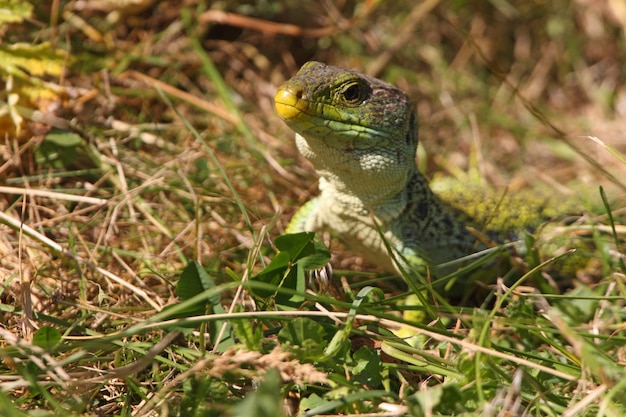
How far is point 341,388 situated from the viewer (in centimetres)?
222

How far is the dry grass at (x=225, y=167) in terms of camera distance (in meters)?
2.31

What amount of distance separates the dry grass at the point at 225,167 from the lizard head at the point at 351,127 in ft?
1.32

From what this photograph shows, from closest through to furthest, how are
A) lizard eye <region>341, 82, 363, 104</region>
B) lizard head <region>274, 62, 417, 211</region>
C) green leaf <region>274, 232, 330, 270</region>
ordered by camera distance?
green leaf <region>274, 232, 330, 270</region>, lizard head <region>274, 62, 417, 211</region>, lizard eye <region>341, 82, 363, 104</region>

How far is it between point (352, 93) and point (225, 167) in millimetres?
1264

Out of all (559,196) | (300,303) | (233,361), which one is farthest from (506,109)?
(233,361)

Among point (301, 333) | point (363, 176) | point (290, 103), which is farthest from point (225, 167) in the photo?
point (301, 333)

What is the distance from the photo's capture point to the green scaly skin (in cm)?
285

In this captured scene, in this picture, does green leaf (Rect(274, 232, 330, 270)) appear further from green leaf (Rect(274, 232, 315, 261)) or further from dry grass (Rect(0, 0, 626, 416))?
dry grass (Rect(0, 0, 626, 416))

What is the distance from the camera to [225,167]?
13.1 ft

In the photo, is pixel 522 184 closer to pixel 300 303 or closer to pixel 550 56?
pixel 550 56

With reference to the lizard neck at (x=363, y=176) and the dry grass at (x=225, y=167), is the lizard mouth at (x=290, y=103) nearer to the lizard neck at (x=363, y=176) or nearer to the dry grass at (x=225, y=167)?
the lizard neck at (x=363, y=176)

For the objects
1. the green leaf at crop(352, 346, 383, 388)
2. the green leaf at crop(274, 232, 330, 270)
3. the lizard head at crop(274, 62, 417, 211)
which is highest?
the lizard head at crop(274, 62, 417, 211)

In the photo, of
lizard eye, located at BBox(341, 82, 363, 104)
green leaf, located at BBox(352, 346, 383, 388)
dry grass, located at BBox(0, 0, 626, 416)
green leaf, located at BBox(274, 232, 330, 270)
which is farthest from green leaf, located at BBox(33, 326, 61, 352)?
lizard eye, located at BBox(341, 82, 363, 104)

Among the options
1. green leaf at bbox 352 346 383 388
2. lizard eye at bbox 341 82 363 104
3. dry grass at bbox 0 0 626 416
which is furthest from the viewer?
lizard eye at bbox 341 82 363 104
